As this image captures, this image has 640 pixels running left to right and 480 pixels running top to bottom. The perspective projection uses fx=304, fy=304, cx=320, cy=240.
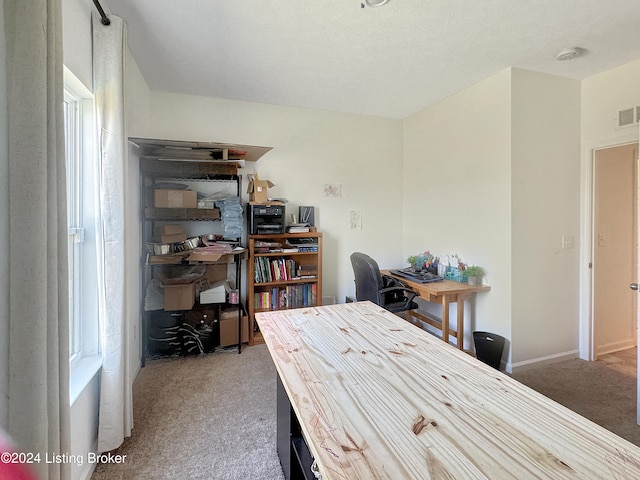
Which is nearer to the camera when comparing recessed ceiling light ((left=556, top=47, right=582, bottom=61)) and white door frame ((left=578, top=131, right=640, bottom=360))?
recessed ceiling light ((left=556, top=47, right=582, bottom=61))

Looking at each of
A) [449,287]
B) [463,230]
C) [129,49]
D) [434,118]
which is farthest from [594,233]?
[129,49]

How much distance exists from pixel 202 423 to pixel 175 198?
1.92 metres

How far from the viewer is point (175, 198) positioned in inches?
113

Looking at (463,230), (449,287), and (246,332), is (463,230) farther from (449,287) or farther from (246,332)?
(246,332)

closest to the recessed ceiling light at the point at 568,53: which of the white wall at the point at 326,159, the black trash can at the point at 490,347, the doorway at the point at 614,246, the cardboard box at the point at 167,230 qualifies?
the doorway at the point at 614,246

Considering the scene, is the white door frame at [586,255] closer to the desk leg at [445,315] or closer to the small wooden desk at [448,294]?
the small wooden desk at [448,294]

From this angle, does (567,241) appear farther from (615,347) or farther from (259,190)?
(259,190)

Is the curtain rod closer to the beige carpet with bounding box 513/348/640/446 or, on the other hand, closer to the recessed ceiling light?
the recessed ceiling light

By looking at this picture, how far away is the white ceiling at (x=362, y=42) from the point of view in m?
1.88

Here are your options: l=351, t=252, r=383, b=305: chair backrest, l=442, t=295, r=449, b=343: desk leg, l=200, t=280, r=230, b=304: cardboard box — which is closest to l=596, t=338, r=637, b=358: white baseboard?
l=442, t=295, r=449, b=343: desk leg

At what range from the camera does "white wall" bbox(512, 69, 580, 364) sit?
2.68 metres

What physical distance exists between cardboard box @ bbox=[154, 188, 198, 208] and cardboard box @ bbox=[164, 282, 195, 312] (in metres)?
0.76

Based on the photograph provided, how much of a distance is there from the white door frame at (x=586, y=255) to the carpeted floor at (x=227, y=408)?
0.21 metres

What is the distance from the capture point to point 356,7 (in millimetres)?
1868
